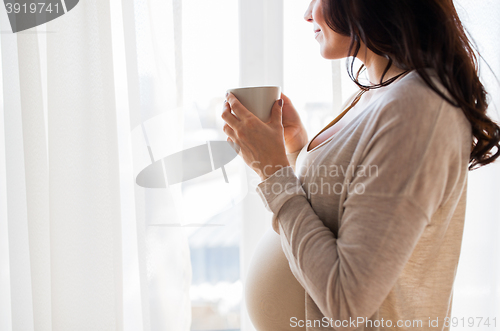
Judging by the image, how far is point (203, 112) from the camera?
1017 mm

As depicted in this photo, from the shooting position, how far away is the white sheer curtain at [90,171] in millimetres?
932

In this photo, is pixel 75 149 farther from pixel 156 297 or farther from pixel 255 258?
pixel 255 258

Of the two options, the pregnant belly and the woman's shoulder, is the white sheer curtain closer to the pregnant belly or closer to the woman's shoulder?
the pregnant belly

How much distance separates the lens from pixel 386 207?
1.56 feet

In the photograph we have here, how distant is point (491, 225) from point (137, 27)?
118cm

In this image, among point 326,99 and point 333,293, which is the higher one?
point 326,99

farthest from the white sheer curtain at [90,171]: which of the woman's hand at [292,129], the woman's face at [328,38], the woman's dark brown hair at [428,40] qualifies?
the woman's dark brown hair at [428,40]

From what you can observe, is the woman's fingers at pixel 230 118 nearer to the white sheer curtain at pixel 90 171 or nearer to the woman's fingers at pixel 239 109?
the woman's fingers at pixel 239 109

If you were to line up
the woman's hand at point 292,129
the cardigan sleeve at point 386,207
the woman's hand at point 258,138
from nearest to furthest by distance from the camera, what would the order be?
the cardigan sleeve at point 386,207, the woman's hand at point 258,138, the woman's hand at point 292,129

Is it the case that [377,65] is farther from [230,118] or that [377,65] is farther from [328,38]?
[230,118]

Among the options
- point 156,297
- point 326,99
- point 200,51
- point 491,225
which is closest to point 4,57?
point 200,51

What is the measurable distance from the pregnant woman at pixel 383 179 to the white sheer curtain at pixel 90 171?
0.40 m

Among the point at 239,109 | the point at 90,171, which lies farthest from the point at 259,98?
the point at 90,171

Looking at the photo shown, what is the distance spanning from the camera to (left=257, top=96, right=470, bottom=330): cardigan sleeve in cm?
48
